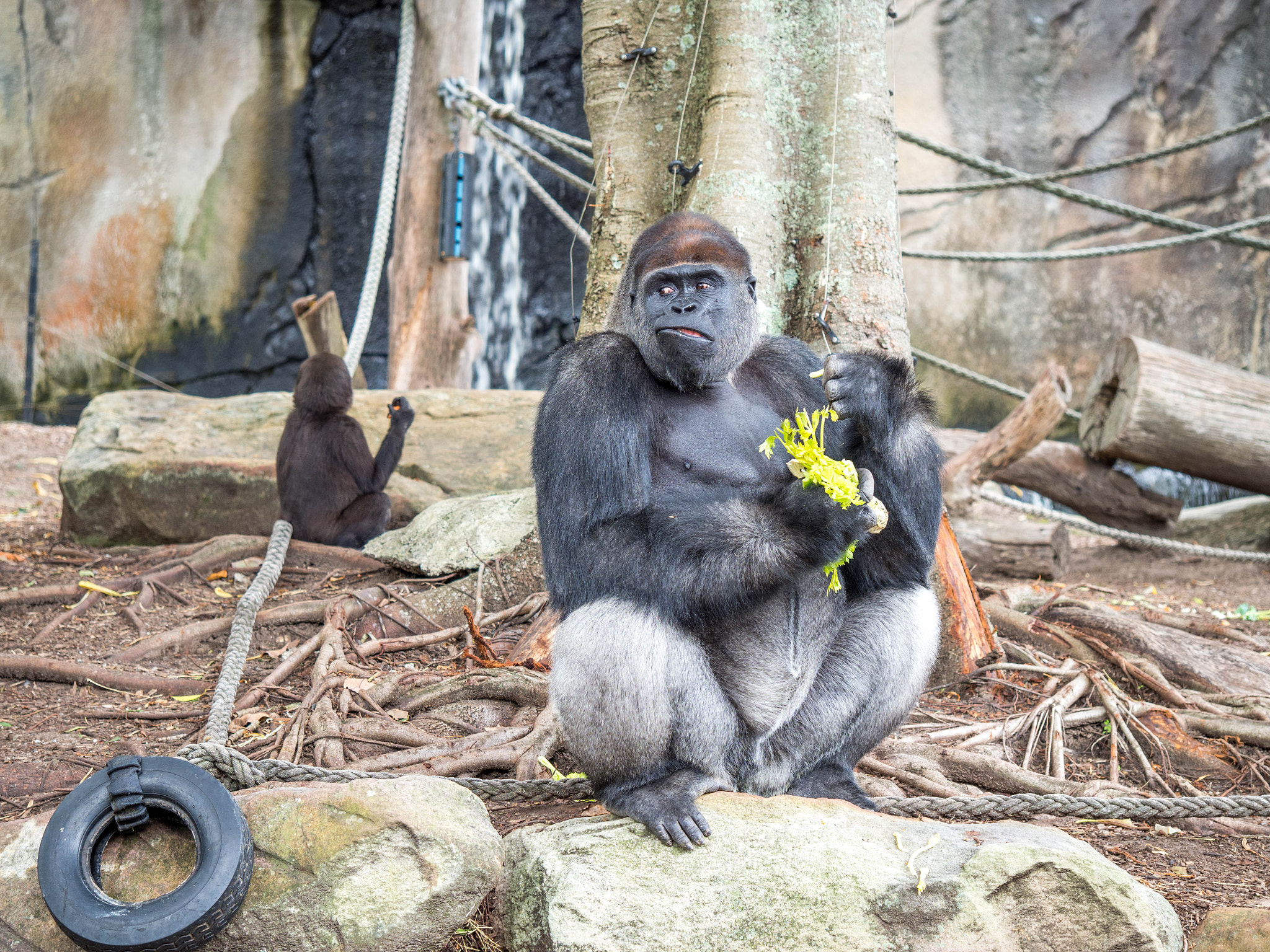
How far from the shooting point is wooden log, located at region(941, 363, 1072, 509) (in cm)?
586

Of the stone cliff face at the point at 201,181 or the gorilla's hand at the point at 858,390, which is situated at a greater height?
the stone cliff face at the point at 201,181

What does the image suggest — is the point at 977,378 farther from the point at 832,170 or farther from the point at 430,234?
the point at 430,234

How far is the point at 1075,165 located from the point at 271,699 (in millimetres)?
11884

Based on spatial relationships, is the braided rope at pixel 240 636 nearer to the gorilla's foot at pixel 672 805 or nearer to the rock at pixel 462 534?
the rock at pixel 462 534

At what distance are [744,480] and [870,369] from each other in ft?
1.45

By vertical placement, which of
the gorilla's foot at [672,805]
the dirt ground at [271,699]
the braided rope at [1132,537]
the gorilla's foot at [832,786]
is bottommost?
the dirt ground at [271,699]

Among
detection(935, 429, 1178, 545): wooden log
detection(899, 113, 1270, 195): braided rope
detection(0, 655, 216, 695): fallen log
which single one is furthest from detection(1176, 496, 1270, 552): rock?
detection(0, 655, 216, 695): fallen log

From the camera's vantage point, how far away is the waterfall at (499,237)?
1124cm

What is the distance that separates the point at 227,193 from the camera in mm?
13141

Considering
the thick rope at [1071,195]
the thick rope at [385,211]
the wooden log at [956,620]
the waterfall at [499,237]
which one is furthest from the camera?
the waterfall at [499,237]

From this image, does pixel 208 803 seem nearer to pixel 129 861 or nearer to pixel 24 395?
pixel 129 861

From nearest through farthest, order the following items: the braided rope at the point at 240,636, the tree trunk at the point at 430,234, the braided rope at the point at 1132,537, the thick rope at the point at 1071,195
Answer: the braided rope at the point at 240,636 < the braided rope at the point at 1132,537 < the thick rope at the point at 1071,195 < the tree trunk at the point at 430,234

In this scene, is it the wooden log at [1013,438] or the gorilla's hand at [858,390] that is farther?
the wooden log at [1013,438]

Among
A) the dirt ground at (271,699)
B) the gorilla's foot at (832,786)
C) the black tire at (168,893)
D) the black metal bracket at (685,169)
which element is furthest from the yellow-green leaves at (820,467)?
the black metal bracket at (685,169)
